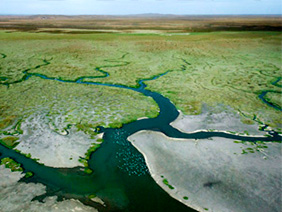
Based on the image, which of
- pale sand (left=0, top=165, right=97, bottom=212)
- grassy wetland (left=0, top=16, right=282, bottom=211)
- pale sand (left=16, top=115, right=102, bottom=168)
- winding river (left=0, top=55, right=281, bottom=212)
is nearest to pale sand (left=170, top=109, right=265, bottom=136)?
grassy wetland (left=0, top=16, right=282, bottom=211)

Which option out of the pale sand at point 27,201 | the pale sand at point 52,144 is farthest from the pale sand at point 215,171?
the pale sand at point 27,201

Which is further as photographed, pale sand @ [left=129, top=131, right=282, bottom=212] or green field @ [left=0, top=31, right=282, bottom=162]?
green field @ [left=0, top=31, right=282, bottom=162]

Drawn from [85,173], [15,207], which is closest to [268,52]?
[85,173]

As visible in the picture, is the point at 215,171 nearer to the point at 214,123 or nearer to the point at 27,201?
the point at 214,123

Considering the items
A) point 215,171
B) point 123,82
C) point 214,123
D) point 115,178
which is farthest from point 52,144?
point 123,82

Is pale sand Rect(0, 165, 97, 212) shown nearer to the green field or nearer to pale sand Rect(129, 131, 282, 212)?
the green field

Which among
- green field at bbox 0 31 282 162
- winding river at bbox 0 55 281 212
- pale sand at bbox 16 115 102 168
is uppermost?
green field at bbox 0 31 282 162

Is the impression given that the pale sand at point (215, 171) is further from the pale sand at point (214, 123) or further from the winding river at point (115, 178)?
the pale sand at point (214, 123)

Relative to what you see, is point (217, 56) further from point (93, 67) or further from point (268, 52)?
point (93, 67)
